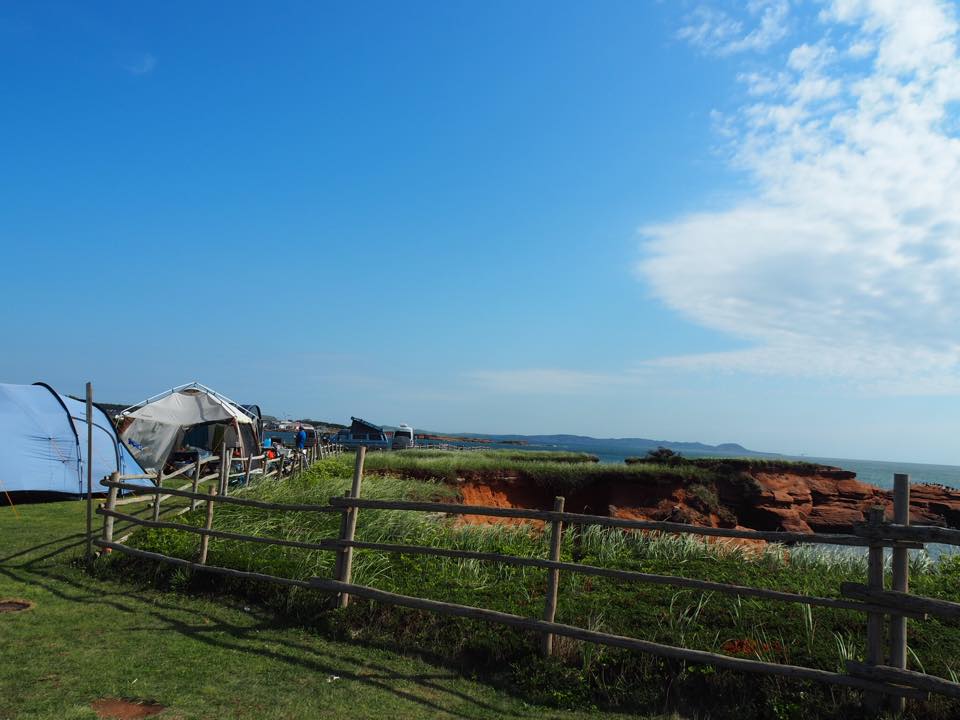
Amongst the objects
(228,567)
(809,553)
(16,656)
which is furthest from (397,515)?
(809,553)

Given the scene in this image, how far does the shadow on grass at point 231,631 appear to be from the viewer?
5426 mm

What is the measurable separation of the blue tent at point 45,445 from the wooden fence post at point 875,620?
14.7m

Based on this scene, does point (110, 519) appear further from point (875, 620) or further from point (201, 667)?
point (875, 620)

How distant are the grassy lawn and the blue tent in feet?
24.3

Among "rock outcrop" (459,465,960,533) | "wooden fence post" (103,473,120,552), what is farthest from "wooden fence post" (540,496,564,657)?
"rock outcrop" (459,465,960,533)

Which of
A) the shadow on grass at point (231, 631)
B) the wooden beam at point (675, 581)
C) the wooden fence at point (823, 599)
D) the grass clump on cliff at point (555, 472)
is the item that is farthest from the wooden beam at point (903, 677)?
the grass clump on cliff at point (555, 472)

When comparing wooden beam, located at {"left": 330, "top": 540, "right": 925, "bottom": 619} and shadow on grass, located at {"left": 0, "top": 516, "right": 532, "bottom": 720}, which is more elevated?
wooden beam, located at {"left": 330, "top": 540, "right": 925, "bottom": 619}

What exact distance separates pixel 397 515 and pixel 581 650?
169 inches

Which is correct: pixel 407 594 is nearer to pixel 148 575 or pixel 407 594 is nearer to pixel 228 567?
pixel 228 567

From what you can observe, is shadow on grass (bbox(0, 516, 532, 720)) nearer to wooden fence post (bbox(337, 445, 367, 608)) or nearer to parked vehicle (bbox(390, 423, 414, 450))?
wooden fence post (bbox(337, 445, 367, 608))

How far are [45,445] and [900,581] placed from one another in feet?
52.1

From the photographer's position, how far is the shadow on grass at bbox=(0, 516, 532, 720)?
17.8ft

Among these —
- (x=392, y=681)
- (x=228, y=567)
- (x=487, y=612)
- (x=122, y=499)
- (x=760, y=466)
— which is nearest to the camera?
(x=392, y=681)

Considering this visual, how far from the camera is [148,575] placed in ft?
26.9
